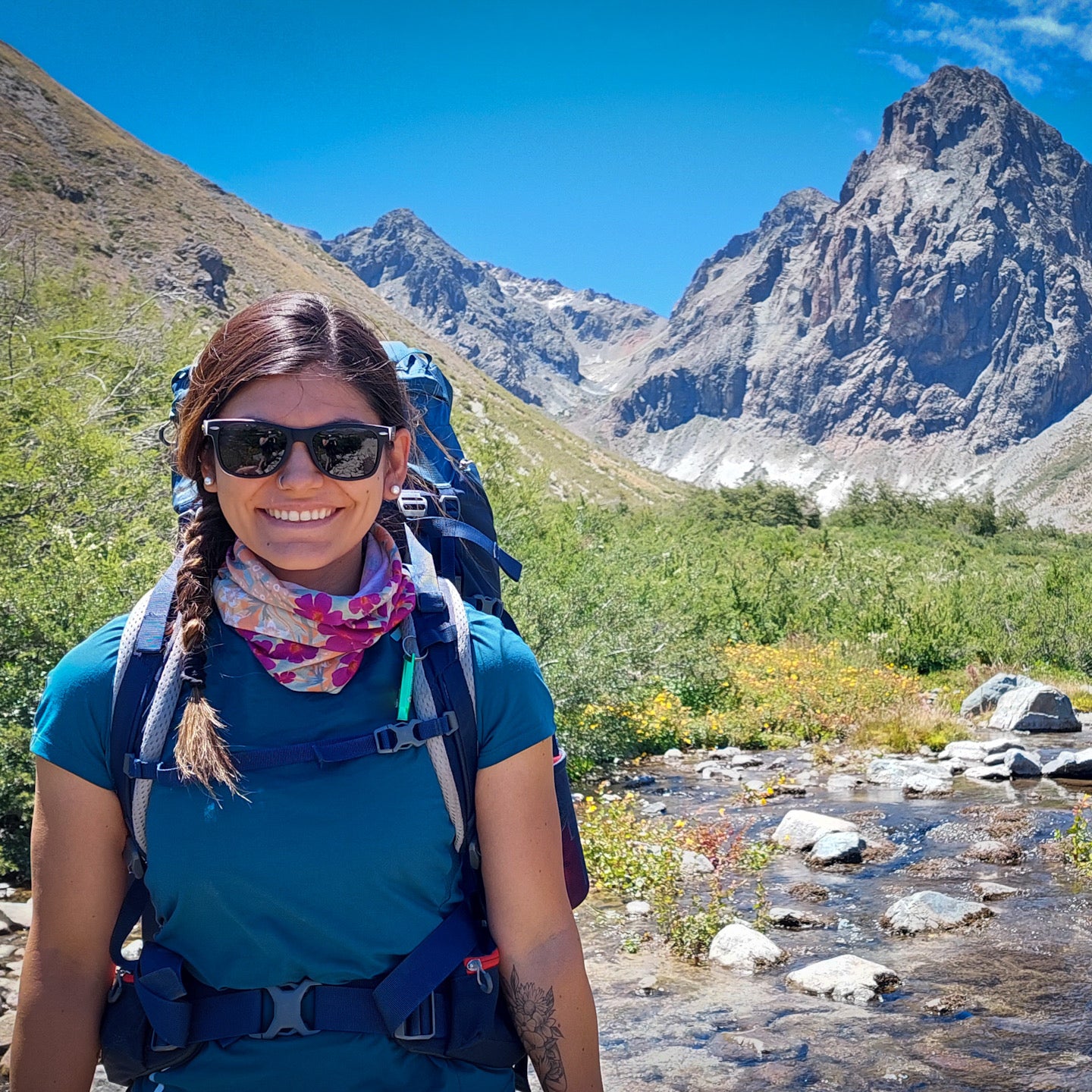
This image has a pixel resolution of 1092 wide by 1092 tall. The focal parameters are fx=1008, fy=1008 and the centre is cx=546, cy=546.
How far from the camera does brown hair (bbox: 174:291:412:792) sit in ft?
5.46

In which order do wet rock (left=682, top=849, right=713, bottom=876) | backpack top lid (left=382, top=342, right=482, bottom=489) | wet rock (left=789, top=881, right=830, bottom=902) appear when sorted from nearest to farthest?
backpack top lid (left=382, top=342, right=482, bottom=489), wet rock (left=789, top=881, right=830, bottom=902), wet rock (left=682, top=849, right=713, bottom=876)

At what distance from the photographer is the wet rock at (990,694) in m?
13.7

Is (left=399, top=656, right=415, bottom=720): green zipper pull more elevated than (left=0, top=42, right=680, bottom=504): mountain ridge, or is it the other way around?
(left=0, top=42, right=680, bottom=504): mountain ridge

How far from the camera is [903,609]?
18.1 meters

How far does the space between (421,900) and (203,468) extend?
846 millimetres

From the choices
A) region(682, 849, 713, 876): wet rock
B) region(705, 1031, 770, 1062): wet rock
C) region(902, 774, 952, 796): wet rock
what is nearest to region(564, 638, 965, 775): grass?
region(902, 774, 952, 796): wet rock

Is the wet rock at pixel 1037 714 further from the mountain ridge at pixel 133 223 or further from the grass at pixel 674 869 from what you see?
the mountain ridge at pixel 133 223

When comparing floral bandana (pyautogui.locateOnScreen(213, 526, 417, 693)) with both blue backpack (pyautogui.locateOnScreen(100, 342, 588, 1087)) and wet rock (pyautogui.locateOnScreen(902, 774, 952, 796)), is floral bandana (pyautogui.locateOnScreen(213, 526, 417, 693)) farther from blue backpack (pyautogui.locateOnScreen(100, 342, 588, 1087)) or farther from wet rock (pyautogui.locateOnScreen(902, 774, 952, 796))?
wet rock (pyautogui.locateOnScreen(902, 774, 952, 796))

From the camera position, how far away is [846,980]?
17.3 ft

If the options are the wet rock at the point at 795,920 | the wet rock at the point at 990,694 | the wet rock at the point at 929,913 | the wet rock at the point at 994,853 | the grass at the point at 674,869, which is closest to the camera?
the grass at the point at 674,869

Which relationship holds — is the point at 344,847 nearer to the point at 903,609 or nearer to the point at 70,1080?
the point at 70,1080

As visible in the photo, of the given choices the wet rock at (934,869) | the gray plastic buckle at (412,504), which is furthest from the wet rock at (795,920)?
the gray plastic buckle at (412,504)

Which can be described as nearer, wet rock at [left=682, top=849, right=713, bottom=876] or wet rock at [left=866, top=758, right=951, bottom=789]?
wet rock at [left=682, top=849, right=713, bottom=876]

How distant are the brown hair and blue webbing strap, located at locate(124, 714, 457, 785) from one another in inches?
4.9
